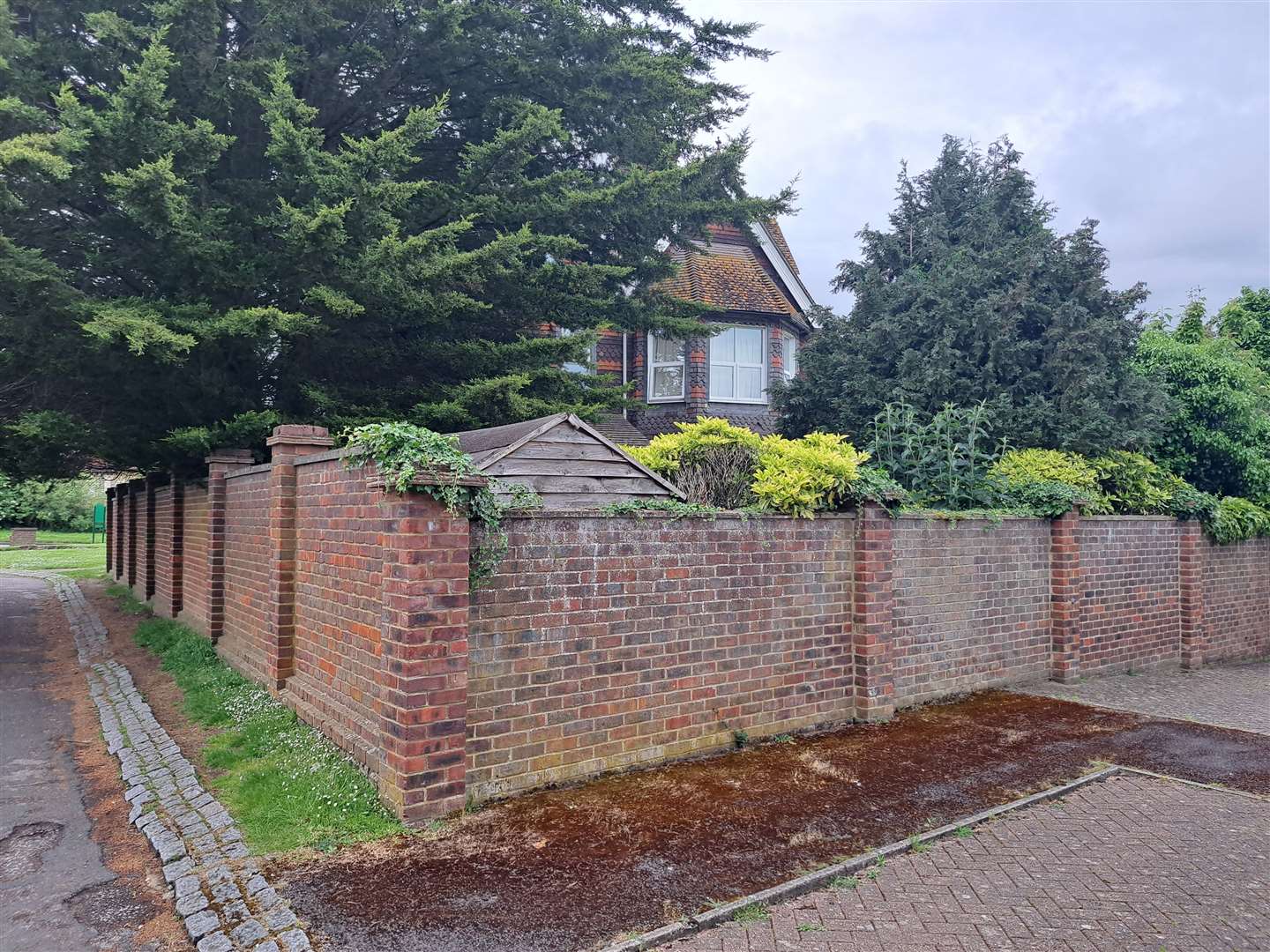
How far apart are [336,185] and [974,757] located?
8878mm

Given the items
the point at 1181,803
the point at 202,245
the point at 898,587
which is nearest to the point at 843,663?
the point at 898,587

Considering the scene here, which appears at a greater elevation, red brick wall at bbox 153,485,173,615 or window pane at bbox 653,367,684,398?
window pane at bbox 653,367,684,398

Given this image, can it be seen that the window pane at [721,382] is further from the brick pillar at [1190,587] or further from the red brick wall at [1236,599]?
the red brick wall at [1236,599]

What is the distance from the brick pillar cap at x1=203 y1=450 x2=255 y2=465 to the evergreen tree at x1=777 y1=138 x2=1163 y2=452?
908 centimetres

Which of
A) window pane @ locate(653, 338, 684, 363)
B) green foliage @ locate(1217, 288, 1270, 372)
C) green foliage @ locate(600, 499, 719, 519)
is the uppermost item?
green foliage @ locate(1217, 288, 1270, 372)

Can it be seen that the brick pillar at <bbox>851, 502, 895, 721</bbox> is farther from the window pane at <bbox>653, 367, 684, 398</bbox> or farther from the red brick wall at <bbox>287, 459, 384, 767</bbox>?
the window pane at <bbox>653, 367, 684, 398</bbox>

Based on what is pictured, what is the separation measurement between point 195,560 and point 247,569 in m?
3.11

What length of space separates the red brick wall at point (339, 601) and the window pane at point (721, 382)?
11122mm

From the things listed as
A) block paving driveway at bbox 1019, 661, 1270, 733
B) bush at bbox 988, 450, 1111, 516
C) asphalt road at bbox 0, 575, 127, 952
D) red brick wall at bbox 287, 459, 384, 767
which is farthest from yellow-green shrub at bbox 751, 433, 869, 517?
asphalt road at bbox 0, 575, 127, 952

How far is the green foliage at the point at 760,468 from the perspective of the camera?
22.0 ft

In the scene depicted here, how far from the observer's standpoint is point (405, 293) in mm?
9320

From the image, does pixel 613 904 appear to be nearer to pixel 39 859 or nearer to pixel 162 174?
pixel 39 859

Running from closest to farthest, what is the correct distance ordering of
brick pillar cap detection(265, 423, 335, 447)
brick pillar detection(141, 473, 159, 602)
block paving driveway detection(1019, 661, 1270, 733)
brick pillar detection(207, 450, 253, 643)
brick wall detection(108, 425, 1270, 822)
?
brick wall detection(108, 425, 1270, 822) < brick pillar cap detection(265, 423, 335, 447) < block paving driveway detection(1019, 661, 1270, 733) < brick pillar detection(207, 450, 253, 643) < brick pillar detection(141, 473, 159, 602)

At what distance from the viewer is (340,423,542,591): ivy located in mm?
4492
